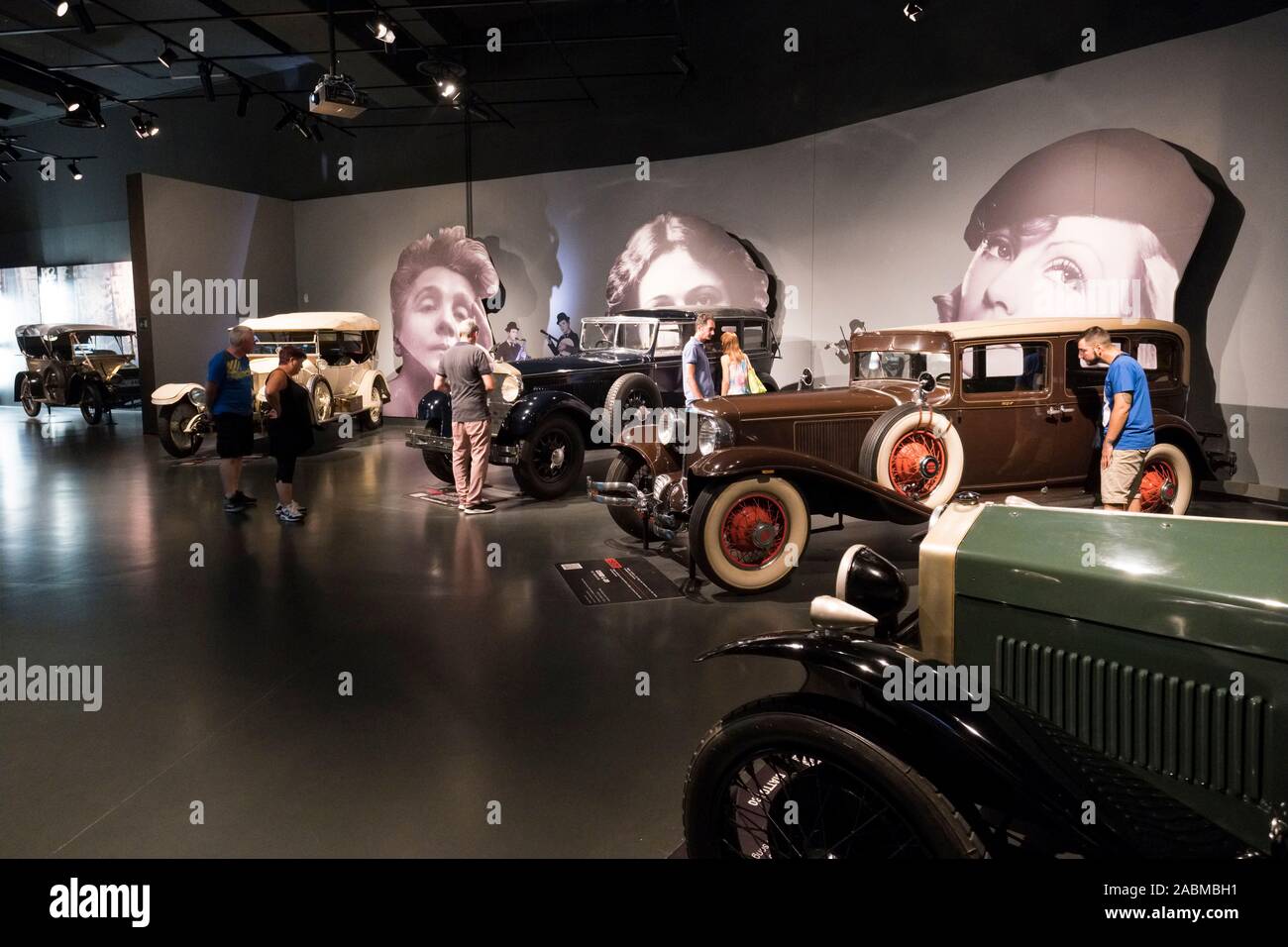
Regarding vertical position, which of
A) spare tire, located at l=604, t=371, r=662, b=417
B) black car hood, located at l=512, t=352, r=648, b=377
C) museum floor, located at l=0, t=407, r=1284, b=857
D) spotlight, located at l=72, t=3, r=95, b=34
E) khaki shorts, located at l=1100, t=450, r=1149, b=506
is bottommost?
museum floor, located at l=0, t=407, r=1284, b=857

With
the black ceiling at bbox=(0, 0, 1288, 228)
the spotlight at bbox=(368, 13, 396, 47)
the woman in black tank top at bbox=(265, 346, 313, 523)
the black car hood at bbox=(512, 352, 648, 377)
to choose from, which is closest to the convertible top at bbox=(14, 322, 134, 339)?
the black ceiling at bbox=(0, 0, 1288, 228)

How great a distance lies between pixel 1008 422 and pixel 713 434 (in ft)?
6.91

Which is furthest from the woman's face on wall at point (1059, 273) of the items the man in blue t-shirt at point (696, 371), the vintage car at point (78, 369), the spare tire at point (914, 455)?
the vintage car at point (78, 369)

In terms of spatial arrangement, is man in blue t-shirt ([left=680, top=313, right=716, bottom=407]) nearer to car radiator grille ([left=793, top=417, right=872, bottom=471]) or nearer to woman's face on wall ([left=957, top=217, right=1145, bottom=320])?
car radiator grille ([left=793, top=417, right=872, bottom=471])

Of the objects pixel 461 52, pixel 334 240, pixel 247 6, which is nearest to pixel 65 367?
pixel 334 240

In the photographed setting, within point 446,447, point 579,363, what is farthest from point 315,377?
point 579,363

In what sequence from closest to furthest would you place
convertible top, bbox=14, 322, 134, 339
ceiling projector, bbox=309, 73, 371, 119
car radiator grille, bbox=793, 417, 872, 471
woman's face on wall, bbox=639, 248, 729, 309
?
car radiator grille, bbox=793, 417, 872, 471 → ceiling projector, bbox=309, 73, 371, 119 → woman's face on wall, bbox=639, 248, 729, 309 → convertible top, bbox=14, 322, 134, 339

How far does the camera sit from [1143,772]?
1906 millimetres

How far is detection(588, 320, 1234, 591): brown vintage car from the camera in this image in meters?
4.96

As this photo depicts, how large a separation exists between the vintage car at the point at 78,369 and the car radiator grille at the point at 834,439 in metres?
12.7

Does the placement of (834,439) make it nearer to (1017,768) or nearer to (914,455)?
(914,455)

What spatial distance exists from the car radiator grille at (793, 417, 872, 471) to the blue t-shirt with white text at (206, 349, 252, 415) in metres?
4.76

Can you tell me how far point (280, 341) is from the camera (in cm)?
1148

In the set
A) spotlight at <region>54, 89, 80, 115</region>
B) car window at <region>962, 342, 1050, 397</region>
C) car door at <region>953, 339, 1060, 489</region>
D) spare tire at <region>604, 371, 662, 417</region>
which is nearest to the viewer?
car door at <region>953, 339, 1060, 489</region>
